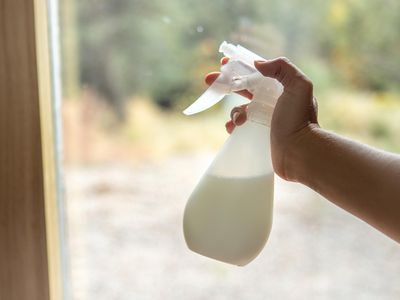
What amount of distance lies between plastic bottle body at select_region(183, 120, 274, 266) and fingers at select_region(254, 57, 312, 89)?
0.05 meters

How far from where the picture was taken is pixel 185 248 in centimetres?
97

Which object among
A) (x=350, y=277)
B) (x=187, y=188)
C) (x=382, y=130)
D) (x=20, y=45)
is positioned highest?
(x=20, y=45)

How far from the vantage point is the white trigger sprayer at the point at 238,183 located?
526 mm

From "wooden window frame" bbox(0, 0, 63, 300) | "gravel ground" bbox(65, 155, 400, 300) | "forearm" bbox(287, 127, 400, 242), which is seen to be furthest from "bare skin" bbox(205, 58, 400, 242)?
"gravel ground" bbox(65, 155, 400, 300)

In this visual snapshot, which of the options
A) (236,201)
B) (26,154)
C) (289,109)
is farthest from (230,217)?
(26,154)

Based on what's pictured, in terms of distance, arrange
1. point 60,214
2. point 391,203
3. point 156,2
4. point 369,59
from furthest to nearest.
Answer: point 369,59 → point 156,2 → point 60,214 → point 391,203

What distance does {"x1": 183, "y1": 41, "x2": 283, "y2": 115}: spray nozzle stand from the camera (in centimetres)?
52

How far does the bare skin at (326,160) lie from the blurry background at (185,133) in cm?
26

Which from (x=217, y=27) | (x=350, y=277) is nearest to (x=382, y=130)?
(x=350, y=277)

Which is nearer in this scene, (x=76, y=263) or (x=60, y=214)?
(x=60, y=214)

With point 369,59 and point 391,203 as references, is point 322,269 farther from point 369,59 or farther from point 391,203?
point 391,203

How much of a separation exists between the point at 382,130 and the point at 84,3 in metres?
0.55

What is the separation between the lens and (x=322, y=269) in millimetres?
999

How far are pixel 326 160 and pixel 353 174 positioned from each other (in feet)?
0.09
